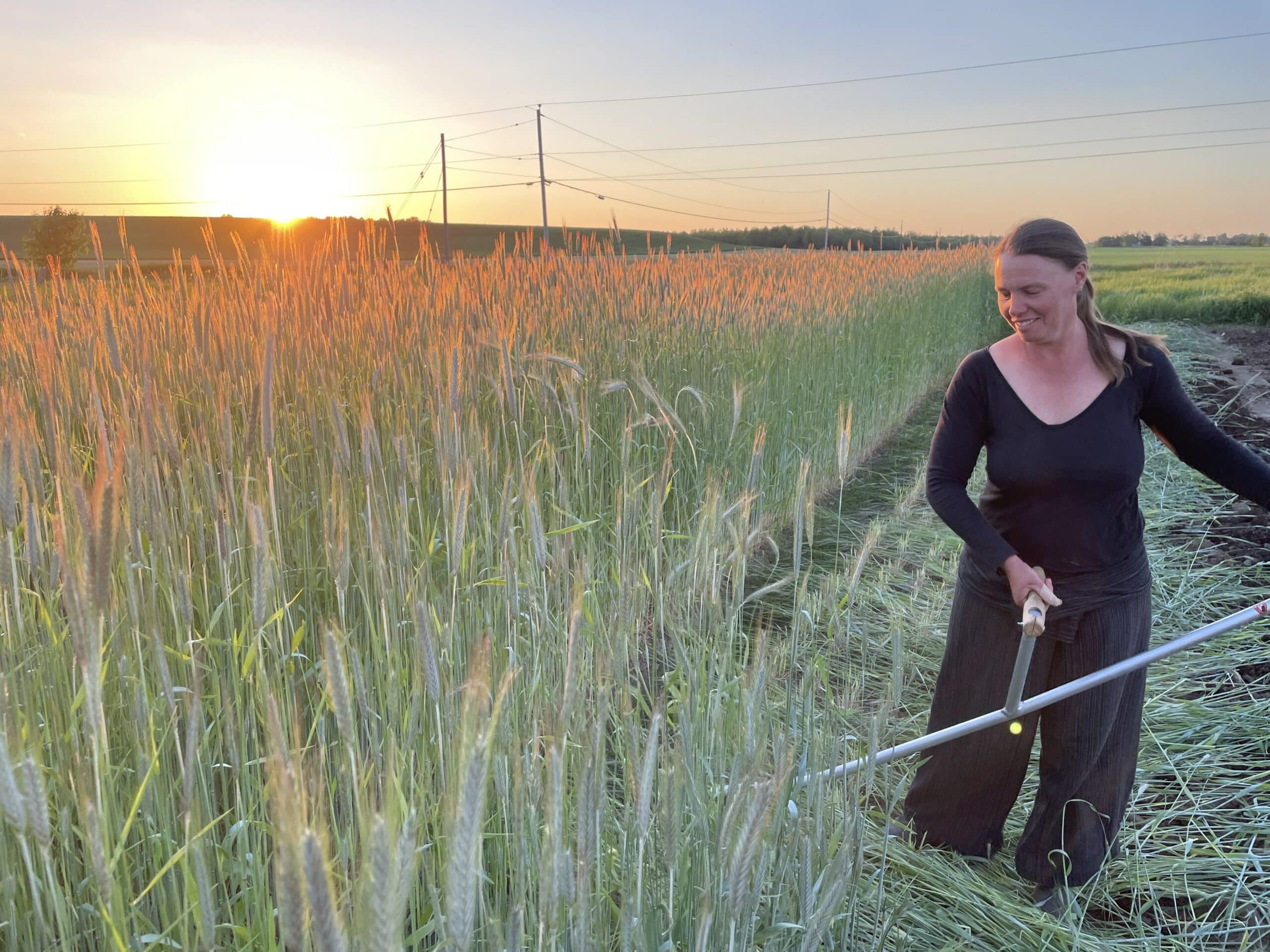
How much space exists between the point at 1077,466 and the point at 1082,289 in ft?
1.21

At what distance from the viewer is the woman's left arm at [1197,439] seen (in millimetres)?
1692

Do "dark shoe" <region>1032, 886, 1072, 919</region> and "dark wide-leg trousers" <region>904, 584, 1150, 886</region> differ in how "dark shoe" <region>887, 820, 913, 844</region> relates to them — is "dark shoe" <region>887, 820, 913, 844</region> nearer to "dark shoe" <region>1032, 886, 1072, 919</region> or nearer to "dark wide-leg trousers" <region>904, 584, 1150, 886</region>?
"dark wide-leg trousers" <region>904, 584, 1150, 886</region>

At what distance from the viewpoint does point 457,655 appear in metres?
1.31

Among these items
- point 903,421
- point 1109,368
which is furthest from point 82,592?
point 903,421

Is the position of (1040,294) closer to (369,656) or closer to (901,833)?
(901,833)

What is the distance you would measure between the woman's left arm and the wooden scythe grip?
0.45m

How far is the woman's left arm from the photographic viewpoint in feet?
5.55

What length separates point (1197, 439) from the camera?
1.76m

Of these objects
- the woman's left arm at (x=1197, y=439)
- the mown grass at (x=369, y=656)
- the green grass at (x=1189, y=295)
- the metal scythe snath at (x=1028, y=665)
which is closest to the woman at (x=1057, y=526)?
the woman's left arm at (x=1197, y=439)

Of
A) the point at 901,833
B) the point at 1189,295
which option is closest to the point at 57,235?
the point at 1189,295

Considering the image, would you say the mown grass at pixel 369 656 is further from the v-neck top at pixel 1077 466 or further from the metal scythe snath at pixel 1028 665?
the v-neck top at pixel 1077 466

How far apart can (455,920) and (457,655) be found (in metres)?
0.83

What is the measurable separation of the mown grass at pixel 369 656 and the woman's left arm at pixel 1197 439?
691 millimetres

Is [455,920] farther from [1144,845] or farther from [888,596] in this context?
[888,596]
